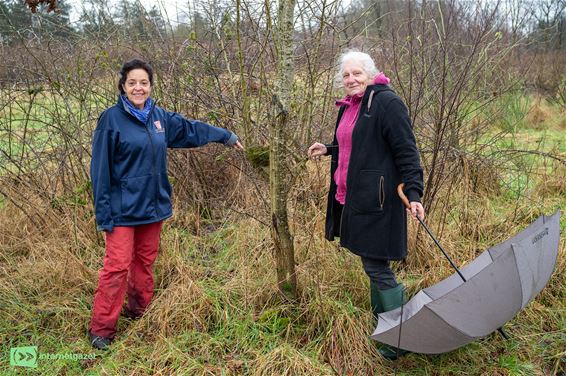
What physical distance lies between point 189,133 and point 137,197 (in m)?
0.64

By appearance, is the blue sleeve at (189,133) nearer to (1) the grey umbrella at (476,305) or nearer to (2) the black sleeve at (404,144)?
(2) the black sleeve at (404,144)

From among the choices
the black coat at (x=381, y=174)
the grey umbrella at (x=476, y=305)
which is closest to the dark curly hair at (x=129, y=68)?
the black coat at (x=381, y=174)

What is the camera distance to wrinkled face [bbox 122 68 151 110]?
2670mm

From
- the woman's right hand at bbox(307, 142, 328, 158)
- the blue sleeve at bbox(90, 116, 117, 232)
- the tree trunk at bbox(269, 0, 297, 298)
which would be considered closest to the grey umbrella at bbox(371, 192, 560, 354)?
the tree trunk at bbox(269, 0, 297, 298)

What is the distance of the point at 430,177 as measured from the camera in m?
3.39

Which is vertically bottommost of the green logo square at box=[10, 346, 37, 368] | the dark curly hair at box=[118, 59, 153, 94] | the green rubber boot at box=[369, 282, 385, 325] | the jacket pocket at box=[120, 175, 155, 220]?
the green logo square at box=[10, 346, 37, 368]

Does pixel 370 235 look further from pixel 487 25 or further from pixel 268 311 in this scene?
pixel 487 25

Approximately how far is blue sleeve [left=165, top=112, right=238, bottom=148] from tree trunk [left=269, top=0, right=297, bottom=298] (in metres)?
0.66

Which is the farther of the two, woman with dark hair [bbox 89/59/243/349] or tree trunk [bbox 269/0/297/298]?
woman with dark hair [bbox 89/59/243/349]

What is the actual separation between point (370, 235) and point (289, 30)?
1190mm

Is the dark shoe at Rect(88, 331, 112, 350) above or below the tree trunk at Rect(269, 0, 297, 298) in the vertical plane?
below

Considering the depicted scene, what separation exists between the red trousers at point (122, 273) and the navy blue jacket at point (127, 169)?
0.12 m

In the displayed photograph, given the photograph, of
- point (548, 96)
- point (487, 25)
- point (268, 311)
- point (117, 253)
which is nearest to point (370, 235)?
point (268, 311)

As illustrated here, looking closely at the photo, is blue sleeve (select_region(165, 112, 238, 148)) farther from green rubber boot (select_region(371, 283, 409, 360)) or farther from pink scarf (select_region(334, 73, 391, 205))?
green rubber boot (select_region(371, 283, 409, 360))
